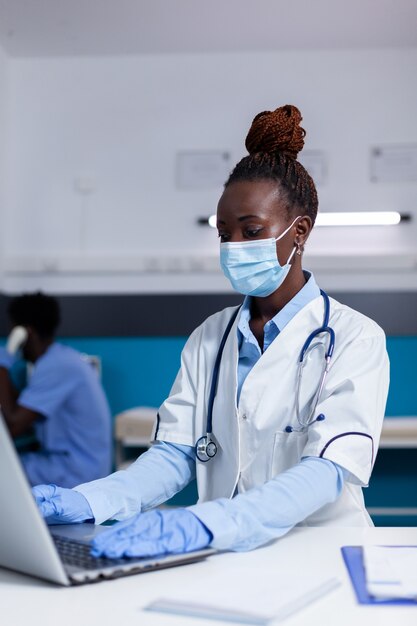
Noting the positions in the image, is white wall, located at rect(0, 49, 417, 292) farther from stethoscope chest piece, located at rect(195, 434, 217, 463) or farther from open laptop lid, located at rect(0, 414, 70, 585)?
open laptop lid, located at rect(0, 414, 70, 585)

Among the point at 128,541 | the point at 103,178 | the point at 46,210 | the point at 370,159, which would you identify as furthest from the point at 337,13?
the point at 128,541

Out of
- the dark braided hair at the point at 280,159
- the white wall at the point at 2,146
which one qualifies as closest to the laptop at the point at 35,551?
the dark braided hair at the point at 280,159

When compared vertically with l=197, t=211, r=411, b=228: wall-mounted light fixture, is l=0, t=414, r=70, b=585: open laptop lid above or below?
below

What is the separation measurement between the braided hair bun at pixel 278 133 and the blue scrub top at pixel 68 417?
1.86 metres

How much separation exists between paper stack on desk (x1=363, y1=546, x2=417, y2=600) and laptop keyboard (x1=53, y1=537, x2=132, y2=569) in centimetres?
29

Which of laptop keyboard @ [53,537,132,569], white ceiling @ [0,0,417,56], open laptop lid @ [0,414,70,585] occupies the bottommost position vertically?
laptop keyboard @ [53,537,132,569]

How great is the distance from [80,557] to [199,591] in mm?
174

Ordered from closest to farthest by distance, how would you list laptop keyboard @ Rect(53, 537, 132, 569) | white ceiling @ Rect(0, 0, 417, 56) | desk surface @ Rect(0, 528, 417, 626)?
desk surface @ Rect(0, 528, 417, 626) → laptop keyboard @ Rect(53, 537, 132, 569) → white ceiling @ Rect(0, 0, 417, 56)

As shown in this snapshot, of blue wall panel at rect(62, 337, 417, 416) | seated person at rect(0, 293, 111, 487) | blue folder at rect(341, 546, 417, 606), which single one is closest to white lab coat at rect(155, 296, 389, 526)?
blue folder at rect(341, 546, 417, 606)

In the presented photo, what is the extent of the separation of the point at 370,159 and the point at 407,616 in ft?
11.7

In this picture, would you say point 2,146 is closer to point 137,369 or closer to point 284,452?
point 137,369

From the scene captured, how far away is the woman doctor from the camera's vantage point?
123cm

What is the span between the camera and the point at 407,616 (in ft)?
2.64

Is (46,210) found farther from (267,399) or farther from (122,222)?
(267,399)
